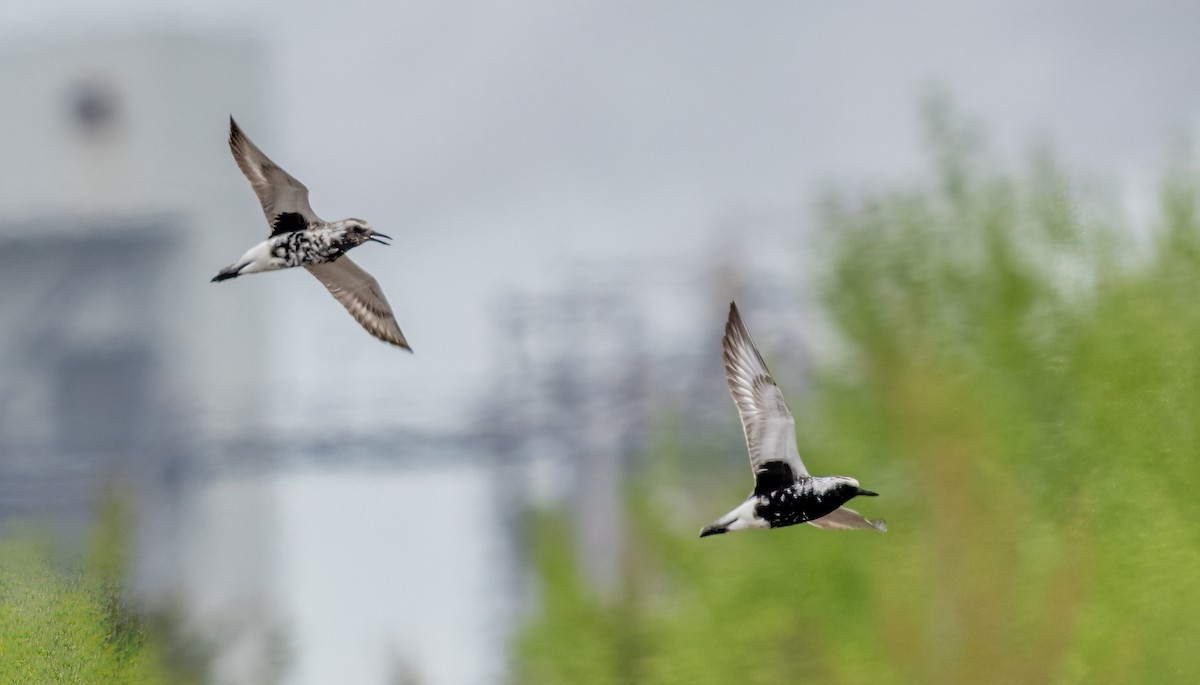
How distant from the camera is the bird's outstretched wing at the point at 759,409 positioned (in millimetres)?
8969

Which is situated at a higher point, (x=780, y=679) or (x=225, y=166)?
(x=225, y=166)

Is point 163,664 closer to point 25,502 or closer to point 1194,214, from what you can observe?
point 25,502

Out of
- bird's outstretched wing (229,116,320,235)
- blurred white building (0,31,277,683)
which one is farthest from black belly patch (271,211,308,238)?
blurred white building (0,31,277,683)

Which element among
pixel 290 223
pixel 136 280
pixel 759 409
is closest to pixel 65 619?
pixel 290 223

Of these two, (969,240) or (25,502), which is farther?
(969,240)

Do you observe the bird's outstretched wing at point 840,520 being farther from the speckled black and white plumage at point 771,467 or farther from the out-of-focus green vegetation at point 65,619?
the out-of-focus green vegetation at point 65,619

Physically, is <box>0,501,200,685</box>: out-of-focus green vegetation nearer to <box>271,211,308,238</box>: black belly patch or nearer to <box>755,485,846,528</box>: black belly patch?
<box>271,211,308,238</box>: black belly patch

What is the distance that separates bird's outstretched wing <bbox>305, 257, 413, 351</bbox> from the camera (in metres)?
9.99

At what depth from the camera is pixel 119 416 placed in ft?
187

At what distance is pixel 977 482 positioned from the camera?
24547 millimetres

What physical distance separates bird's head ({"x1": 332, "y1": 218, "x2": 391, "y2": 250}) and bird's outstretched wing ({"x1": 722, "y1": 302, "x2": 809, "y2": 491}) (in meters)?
1.83

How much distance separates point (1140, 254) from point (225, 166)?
41066mm

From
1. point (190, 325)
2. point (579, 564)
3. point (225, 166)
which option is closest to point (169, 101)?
point (225, 166)

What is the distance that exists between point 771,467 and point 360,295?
2567mm
